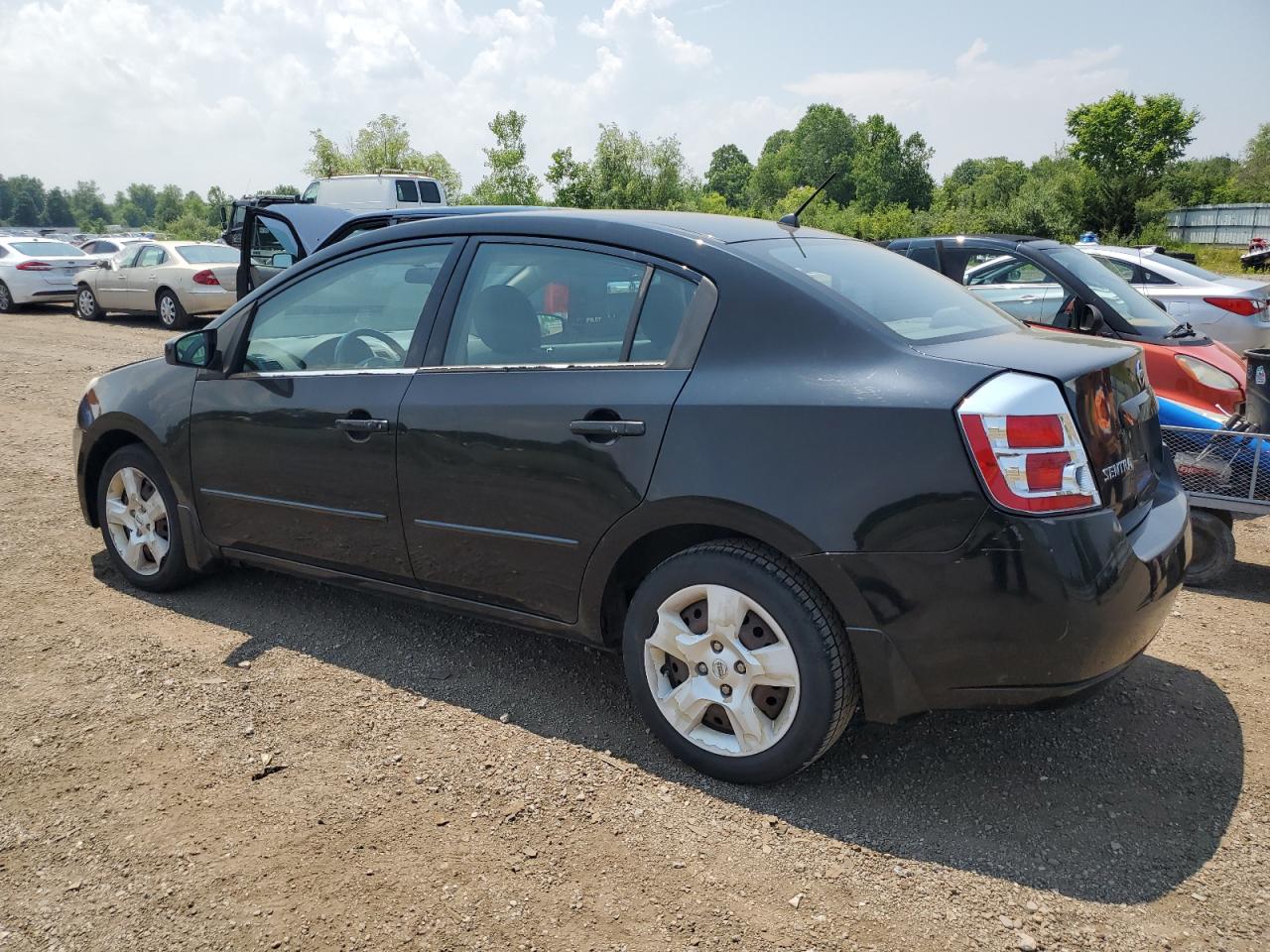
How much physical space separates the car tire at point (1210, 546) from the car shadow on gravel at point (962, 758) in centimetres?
132

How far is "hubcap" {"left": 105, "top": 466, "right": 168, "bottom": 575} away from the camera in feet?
14.7

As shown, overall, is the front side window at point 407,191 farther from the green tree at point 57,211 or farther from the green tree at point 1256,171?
the green tree at point 57,211

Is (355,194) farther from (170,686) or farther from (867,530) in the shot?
(867,530)

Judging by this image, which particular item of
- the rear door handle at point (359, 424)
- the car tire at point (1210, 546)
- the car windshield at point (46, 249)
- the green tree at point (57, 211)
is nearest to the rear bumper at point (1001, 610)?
the rear door handle at point (359, 424)

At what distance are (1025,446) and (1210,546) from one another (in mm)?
3055

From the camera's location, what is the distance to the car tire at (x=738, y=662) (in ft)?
9.04

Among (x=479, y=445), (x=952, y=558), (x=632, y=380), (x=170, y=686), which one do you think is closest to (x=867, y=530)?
(x=952, y=558)

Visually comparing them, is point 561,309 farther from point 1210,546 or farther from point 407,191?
point 407,191

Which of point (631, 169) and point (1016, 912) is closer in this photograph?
point (1016, 912)

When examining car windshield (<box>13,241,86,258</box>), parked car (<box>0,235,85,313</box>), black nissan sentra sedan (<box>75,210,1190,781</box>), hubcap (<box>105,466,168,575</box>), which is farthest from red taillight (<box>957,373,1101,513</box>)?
car windshield (<box>13,241,86,258</box>)

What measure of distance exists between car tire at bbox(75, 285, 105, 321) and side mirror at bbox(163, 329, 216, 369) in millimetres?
15529

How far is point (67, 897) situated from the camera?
251 cm

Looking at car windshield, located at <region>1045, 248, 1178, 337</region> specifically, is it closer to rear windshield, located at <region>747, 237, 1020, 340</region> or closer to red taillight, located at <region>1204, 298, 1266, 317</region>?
rear windshield, located at <region>747, 237, 1020, 340</region>

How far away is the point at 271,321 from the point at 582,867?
8.67 ft
